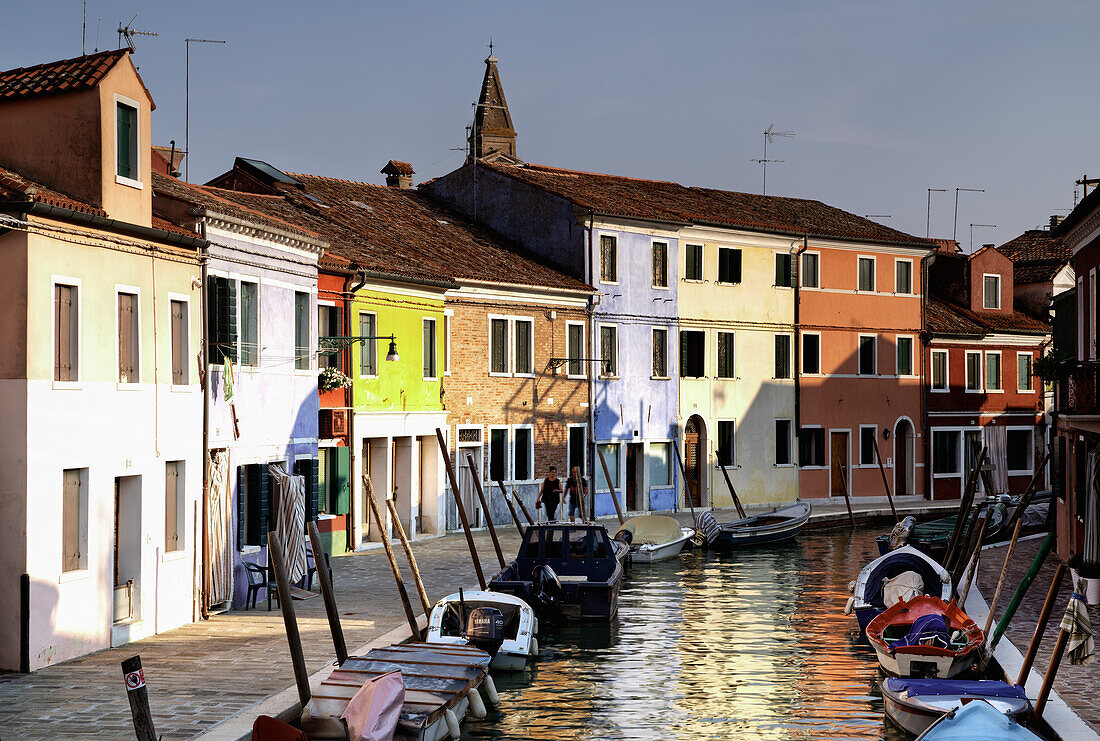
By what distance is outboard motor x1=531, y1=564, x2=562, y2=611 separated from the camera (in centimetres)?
2145

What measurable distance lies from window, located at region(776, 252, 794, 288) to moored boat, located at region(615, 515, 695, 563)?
1339 cm

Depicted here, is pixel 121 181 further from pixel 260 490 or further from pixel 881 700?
pixel 881 700

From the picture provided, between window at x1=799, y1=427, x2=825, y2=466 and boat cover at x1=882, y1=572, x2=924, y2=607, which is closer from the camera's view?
boat cover at x1=882, y1=572, x2=924, y2=607

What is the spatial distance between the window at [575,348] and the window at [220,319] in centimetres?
1772

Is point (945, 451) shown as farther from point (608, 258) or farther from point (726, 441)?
point (608, 258)

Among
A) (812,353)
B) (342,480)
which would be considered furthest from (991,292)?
(342,480)

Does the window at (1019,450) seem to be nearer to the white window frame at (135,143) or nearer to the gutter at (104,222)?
the gutter at (104,222)

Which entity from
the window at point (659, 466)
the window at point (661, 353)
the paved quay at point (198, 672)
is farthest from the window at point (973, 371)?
the paved quay at point (198, 672)

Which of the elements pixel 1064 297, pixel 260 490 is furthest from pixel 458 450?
pixel 1064 297

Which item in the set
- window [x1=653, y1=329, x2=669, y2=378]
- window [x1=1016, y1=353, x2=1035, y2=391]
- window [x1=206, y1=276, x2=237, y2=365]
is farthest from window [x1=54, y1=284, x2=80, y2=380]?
window [x1=1016, y1=353, x2=1035, y2=391]

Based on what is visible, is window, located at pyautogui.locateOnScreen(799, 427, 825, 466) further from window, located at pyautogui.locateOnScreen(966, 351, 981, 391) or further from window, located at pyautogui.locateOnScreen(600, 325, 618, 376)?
window, located at pyautogui.locateOnScreen(600, 325, 618, 376)

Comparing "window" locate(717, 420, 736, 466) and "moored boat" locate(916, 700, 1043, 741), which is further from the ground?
"window" locate(717, 420, 736, 466)

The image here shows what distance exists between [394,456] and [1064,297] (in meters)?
15.2

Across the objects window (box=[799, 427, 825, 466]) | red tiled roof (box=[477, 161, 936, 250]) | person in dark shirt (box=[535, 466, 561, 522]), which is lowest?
person in dark shirt (box=[535, 466, 561, 522])
